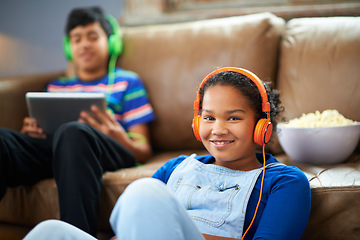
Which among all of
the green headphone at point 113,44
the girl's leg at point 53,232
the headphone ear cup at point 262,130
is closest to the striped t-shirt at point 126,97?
the green headphone at point 113,44

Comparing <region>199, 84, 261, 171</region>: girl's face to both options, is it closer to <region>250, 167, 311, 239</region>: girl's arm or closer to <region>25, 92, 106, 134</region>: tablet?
<region>250, 167, 311, 239</region>: girl's arm

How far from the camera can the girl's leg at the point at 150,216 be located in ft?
2.15

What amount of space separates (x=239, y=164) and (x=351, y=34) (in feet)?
2.79

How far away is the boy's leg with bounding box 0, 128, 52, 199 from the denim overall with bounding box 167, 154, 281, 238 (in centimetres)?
63

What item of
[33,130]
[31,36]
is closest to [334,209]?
[33,130]

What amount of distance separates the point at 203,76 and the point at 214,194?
0.86 metres

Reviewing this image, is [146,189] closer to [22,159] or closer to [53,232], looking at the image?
[53,232]

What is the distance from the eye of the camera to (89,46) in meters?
1.83

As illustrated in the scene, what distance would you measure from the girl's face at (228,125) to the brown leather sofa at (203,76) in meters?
0.29

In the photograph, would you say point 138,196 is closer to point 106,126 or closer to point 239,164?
point 239,164

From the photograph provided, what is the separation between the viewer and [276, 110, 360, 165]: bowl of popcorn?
1.23m

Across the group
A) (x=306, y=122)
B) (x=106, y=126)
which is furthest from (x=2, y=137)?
(x=306, y=122)

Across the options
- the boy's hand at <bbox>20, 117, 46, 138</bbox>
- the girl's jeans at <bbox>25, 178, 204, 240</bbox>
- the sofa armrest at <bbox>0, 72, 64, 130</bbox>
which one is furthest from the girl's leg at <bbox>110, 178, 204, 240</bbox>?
the sofa armrest at <bbox>0, 72, 64, 130</bbox>

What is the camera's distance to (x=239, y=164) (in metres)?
1.02
